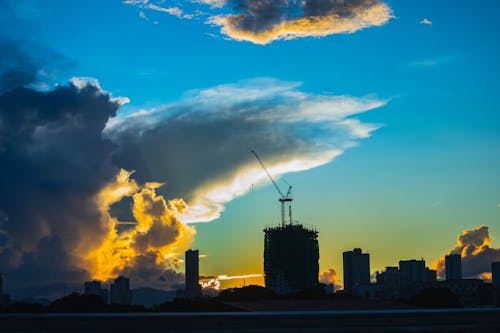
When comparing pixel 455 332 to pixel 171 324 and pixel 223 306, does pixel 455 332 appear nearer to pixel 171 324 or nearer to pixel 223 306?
pixel 171 324

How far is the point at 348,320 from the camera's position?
106ft

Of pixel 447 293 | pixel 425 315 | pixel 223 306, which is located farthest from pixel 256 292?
pixel 425 315

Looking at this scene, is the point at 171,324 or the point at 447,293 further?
the point at 447,293

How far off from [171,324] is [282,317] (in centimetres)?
521

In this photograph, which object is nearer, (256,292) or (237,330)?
(237,330)

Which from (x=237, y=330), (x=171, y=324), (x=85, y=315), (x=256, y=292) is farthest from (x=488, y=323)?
(x=256, y=292)

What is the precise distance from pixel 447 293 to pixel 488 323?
13746 centimetres

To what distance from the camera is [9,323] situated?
1256 inches

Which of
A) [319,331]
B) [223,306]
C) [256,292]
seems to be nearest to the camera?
[319,331]

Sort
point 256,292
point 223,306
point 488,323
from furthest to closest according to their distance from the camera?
point 256,292 < point 223,306 < point 488,323

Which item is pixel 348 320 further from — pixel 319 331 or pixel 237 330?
pixel 237 330

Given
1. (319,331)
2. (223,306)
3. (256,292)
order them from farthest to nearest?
(256,292) < (223,306) < (319,331)

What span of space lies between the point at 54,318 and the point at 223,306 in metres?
58.1

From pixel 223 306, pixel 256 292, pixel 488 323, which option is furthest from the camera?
pixel 256 292
